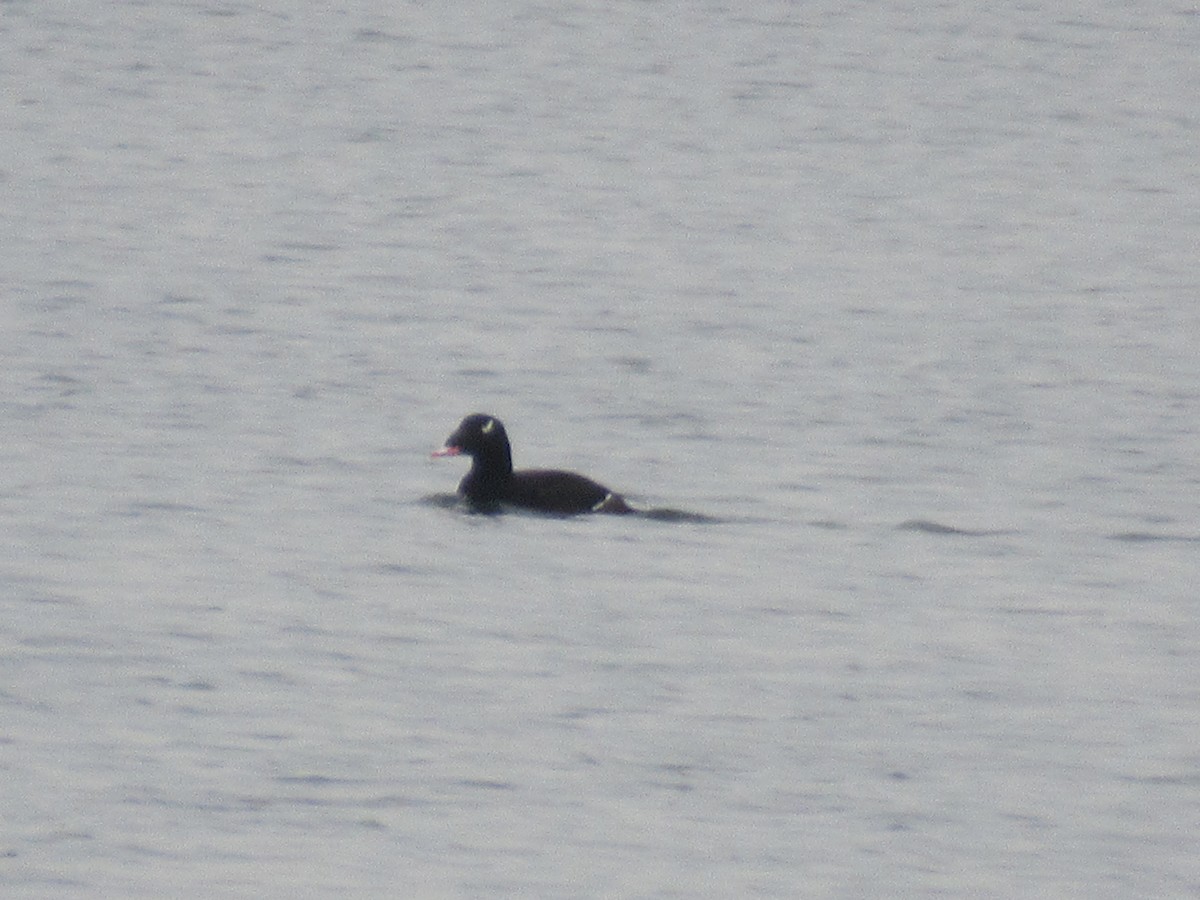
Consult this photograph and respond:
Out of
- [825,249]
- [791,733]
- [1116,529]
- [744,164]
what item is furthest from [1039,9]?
[791,733]

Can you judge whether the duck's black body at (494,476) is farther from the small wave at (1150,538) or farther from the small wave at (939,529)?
the small wave at (1150,538)

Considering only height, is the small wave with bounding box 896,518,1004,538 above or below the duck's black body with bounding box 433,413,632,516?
below

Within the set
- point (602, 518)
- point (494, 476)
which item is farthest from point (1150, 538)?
point (494, 476)

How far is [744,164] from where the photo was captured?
43.3 m

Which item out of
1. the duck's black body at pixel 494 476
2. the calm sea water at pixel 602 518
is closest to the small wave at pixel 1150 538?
the calm sea water at pixel 602 518

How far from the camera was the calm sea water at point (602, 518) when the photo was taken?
11.1 metres

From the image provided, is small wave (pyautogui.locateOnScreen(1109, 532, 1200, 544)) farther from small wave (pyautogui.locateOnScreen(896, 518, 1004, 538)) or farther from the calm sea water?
small wave (pyautogui.locateOnScreen(896, 518, 1004, 538))

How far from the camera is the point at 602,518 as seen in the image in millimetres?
17562

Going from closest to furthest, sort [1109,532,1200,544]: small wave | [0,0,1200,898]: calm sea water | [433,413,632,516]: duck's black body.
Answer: [0,0,1200,898]: calm sea water, [1109,532,1200,544]: small wave, [433,413,632,516]: duck's black body

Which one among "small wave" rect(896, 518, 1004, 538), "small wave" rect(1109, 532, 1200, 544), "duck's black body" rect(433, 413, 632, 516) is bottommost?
"small wave" rect(1109, 532, 1200, 544)

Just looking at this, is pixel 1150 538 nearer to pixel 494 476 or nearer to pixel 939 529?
pixel 939 529

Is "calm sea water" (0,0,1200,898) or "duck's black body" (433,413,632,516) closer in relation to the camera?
"calm sea water" (0,0,1200,898)

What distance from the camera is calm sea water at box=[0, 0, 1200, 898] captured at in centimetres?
1111

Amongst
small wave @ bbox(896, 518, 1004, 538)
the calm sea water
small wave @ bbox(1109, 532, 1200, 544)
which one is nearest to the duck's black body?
the calm sea water
